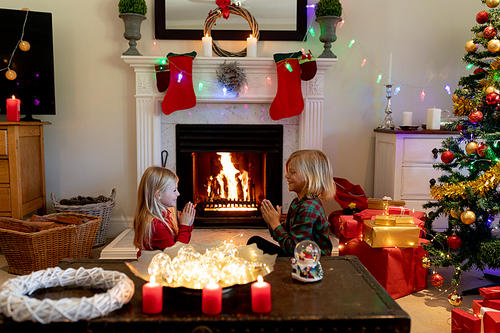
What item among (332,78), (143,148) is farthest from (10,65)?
(332,78)

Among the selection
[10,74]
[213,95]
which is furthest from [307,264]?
[10,74]

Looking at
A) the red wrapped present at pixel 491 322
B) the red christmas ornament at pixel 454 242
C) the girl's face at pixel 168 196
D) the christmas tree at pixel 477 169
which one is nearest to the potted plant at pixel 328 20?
the christmas tree at pixel 477 169

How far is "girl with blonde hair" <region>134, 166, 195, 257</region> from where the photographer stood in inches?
72.9

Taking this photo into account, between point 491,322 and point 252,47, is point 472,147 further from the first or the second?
point 252,47

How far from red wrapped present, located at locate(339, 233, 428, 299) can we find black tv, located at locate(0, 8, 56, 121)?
255 centimetres

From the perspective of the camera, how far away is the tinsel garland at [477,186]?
86.3 inches

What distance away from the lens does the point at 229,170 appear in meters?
3.66

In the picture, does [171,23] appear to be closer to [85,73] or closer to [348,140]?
[85,73]

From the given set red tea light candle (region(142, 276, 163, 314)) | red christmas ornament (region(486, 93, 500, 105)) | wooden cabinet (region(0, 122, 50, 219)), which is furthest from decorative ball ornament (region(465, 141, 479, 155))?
wooden cabinet (region(0, 122, 50, 219))

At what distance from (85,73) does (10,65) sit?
550mm

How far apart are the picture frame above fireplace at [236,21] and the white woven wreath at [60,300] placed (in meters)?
2.53

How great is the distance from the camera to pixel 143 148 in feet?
11.2

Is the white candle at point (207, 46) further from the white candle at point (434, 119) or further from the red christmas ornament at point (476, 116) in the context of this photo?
the red christmas ornament at point (476, 116)

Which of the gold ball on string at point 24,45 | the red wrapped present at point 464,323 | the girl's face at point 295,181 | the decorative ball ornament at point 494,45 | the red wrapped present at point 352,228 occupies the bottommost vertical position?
the red wrapped present at point 464,323
